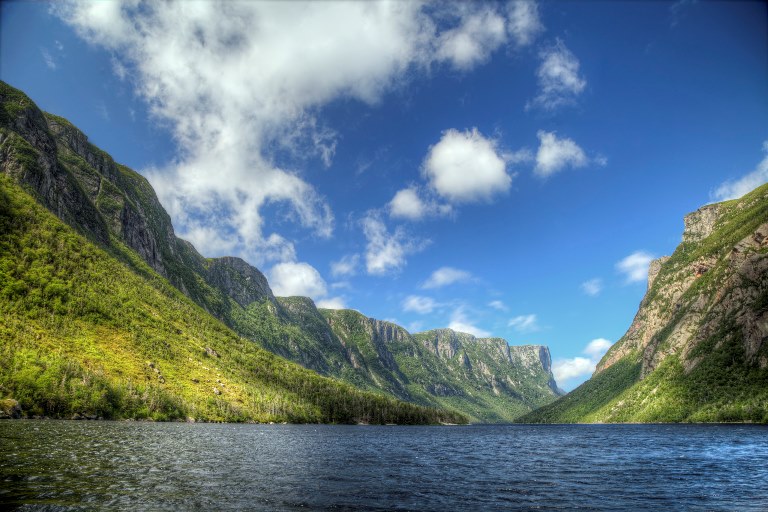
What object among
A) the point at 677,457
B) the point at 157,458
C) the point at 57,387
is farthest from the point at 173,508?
the point at 57,387

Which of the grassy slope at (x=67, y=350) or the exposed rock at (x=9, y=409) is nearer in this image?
the exposed rock at (x=9, y=409)

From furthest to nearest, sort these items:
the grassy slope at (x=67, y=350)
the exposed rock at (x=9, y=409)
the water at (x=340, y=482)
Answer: the grassy slope at (x=67, y=350) → the exposed rock at (x=9, y=409) → the water at (x=340, y=482)

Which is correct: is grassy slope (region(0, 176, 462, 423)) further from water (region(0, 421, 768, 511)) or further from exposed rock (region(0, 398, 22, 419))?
water (region(0, 421, 768, 511))

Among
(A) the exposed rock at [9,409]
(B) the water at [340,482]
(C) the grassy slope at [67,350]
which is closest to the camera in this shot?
(B) the water at [340,482]

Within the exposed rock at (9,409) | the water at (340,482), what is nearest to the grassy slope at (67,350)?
the exposed rock at (9,409)

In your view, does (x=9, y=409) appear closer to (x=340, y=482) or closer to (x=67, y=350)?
(x=67, y=350)

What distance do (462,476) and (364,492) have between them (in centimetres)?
1546

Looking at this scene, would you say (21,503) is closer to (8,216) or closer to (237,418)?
(237,418)

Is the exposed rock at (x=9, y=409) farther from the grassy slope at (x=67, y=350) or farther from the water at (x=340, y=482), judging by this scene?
the water at (x=340, y=482)

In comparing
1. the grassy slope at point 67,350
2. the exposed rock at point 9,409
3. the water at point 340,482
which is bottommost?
the water at point 340,482

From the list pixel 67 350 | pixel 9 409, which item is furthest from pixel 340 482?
pixel 67 350

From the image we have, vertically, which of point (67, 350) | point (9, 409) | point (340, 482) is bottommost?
point (340, 482)

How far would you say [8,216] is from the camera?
18588 cm

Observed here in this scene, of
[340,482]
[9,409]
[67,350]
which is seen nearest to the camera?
[340,482]
